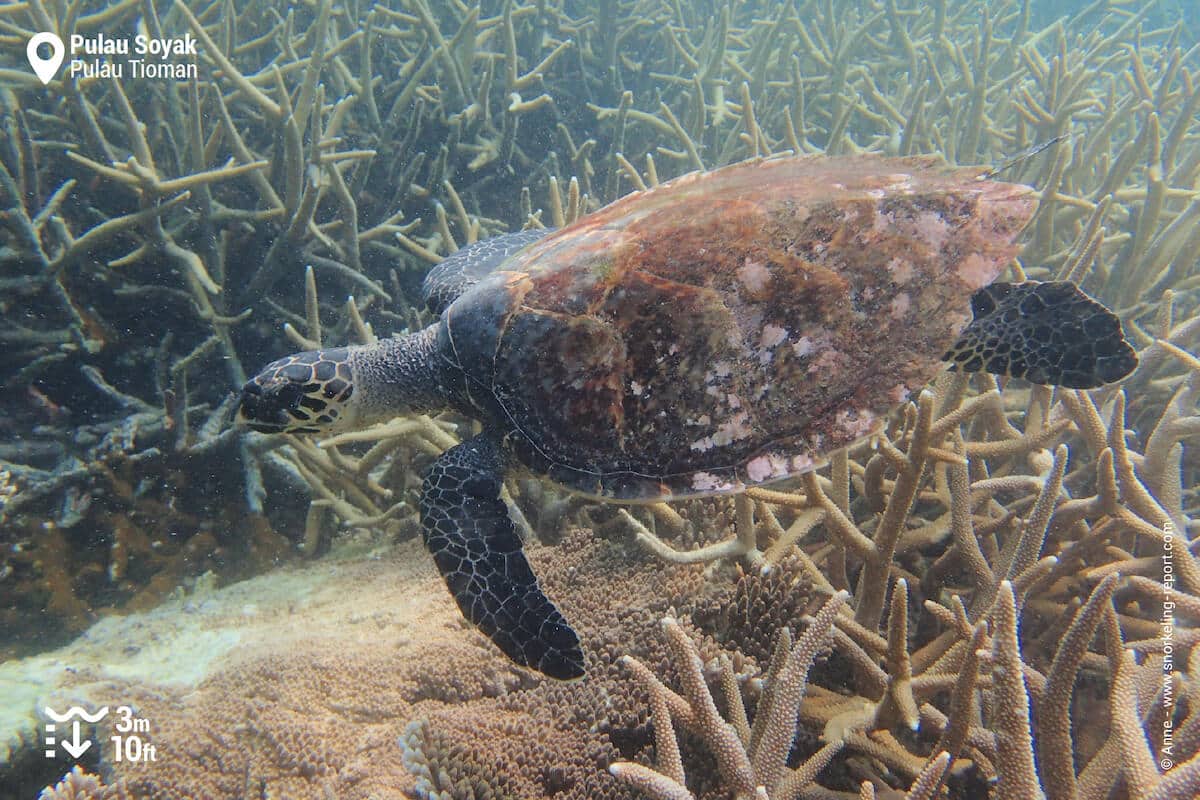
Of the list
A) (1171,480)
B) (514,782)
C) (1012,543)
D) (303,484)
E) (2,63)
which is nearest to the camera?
(514,782)

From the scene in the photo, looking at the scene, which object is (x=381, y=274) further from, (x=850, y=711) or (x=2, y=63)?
(x=850, y=711)

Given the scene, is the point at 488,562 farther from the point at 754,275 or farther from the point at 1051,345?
the point at 1051,345

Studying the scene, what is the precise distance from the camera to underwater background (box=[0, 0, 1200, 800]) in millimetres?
1791

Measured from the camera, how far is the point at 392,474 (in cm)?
357

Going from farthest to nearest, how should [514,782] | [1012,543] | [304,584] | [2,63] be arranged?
[2,63] < [304,584] < [1012,543] < [514,782]

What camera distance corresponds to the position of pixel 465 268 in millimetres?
3215

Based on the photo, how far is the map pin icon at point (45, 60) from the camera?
398 centimetres

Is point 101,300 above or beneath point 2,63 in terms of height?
beneath

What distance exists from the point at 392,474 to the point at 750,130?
13.2ft

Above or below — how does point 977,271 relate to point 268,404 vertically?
below

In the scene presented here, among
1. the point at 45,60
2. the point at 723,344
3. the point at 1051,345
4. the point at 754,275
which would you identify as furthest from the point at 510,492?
the point at 45,60

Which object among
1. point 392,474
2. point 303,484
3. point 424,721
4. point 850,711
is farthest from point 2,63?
point 850,711

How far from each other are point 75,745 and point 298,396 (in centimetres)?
193

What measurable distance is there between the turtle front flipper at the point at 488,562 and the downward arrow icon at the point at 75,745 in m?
2.02
